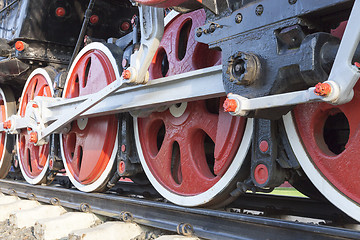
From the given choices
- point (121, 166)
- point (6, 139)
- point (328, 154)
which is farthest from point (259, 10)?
point (6, 139)

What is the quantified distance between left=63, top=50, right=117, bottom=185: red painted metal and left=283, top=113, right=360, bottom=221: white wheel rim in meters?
1.43

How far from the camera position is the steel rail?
153 centimetres

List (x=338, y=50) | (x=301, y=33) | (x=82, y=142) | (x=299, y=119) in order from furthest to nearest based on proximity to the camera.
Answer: (x=82, y=142) < (x=299, y=119) < (x=301, y=33) < (x=338, y=50)

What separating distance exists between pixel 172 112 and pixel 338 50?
117 cm

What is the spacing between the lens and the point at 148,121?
8.34ft

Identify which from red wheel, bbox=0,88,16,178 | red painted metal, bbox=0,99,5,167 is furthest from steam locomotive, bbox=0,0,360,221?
red painted metal, bbox=0,99,5,167

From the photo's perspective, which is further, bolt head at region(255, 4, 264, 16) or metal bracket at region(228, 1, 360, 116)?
bolt head at region(255, 4, 264, 16)

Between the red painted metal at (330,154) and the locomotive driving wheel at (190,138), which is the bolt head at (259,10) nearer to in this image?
the red painted metal at (330,154)

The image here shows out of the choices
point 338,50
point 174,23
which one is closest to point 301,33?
point 338,50

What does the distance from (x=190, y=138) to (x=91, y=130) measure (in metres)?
1.06

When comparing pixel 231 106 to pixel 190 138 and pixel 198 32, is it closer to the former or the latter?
pixel 198 32

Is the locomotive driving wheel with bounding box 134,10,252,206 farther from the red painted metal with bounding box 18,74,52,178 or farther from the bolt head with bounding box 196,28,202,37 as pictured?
the red painted metal with bounding box 18,74,52,178

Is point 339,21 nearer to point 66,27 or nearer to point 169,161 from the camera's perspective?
point 169,161

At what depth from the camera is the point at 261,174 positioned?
172cm
